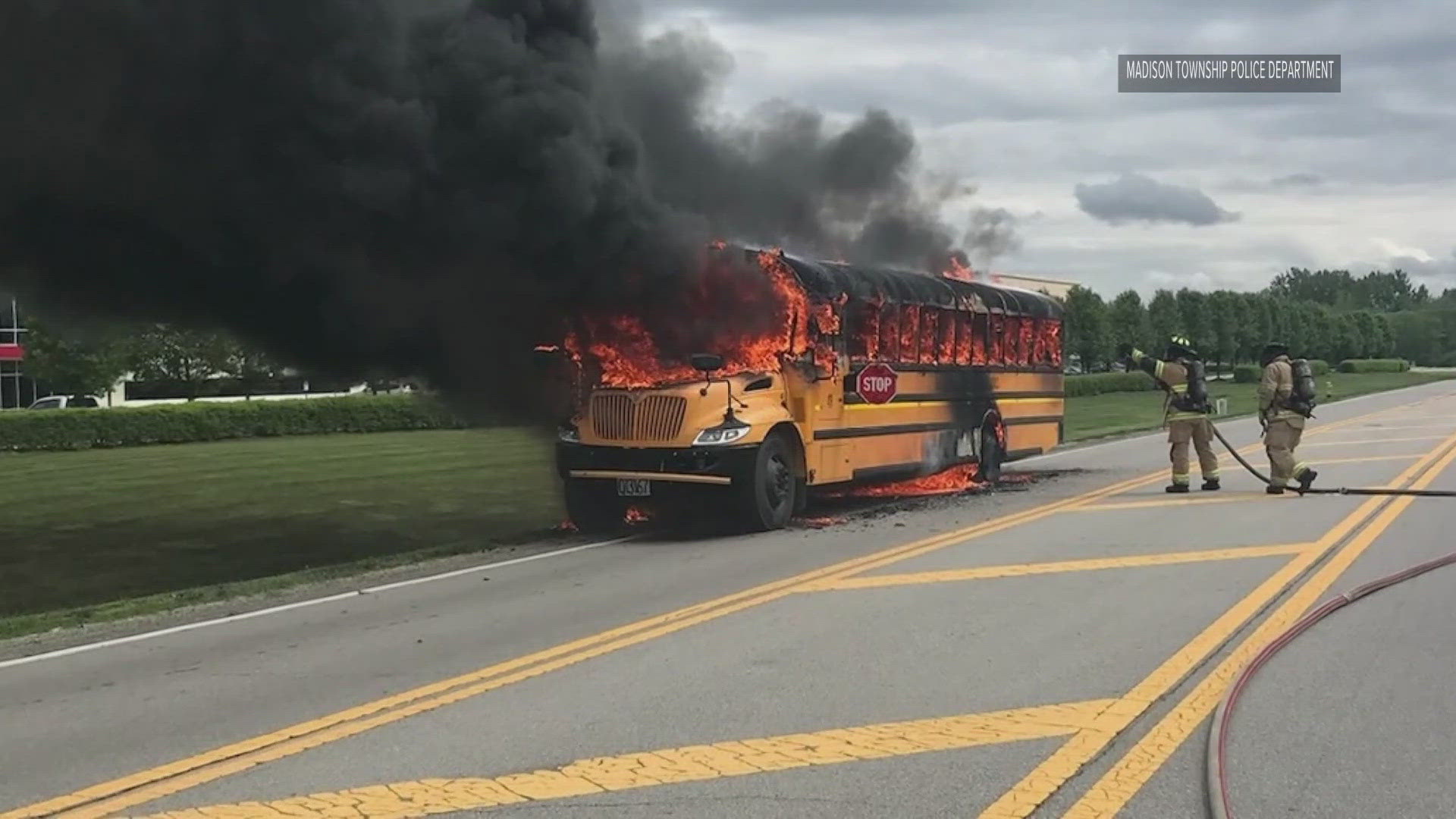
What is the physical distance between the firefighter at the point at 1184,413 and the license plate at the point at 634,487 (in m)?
6.41

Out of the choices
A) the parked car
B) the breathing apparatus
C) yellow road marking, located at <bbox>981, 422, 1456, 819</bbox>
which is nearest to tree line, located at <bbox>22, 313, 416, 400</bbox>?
the parked car

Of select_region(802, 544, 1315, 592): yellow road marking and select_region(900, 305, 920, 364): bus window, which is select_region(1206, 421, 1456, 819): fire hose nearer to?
select_region(802, 544, 1315, 592): yellow road marking

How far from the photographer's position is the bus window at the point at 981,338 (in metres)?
17.0

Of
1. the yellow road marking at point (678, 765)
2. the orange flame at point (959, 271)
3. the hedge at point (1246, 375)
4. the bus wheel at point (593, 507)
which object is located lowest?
the yellow road marking at point (678, 765)

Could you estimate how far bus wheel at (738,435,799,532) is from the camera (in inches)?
485

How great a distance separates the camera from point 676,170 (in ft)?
48.9

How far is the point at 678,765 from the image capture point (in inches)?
203

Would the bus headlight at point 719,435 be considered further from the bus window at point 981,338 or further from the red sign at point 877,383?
the bus window at point 981,338

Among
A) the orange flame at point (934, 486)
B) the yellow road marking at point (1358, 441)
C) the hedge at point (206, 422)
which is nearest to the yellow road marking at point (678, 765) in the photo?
the orange flame at point (934, 486)

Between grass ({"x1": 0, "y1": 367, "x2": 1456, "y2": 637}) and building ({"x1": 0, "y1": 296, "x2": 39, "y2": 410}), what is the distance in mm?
21804

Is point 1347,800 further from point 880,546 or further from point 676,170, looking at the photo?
point 676,170

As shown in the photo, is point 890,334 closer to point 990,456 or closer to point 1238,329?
point 990,456

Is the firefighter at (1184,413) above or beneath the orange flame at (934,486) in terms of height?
above

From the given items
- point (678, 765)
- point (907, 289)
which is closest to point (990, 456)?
point (907, 289)
